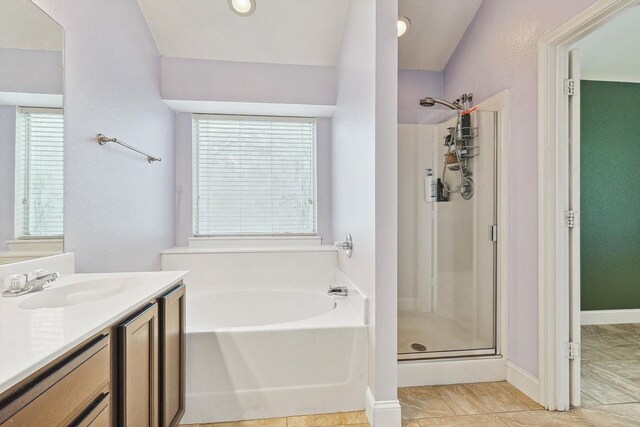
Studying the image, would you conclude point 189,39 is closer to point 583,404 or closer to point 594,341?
point 583,404

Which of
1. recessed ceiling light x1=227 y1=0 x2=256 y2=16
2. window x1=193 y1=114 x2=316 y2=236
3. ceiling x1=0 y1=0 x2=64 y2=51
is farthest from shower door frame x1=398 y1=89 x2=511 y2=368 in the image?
ceiling x1=0 y1=0 x2=64 y2=51

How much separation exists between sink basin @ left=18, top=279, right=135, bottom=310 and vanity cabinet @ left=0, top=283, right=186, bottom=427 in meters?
0.25

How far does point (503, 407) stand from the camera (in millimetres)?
1812

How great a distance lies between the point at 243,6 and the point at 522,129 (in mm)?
2083

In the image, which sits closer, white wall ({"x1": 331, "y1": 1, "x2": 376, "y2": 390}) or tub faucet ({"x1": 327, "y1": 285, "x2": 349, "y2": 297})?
white wall ({"x1": 331, "y1": 1, "x2": 376, "y2": 390})

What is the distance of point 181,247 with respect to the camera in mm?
2934

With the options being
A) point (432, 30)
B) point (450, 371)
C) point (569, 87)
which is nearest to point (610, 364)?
point (450, 371)

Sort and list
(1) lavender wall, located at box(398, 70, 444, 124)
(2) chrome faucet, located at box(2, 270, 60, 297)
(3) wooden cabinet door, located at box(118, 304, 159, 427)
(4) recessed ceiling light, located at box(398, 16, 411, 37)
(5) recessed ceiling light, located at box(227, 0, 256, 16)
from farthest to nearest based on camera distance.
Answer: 1. (1) lavender wall, located at box(398, 70, 444, 124)
2. (4) recessed ceiling light, located at box(398, 16, 411, 37)
3. (5) recessed ceiling light, located at box(227, 0, 256, 16)
4. (2) chrome faucet, located at box(2, 270, 60, 297)
5. (3) wooden cabinet door, located at box(118, 304, 159, 427)

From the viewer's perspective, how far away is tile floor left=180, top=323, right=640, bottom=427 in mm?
1692

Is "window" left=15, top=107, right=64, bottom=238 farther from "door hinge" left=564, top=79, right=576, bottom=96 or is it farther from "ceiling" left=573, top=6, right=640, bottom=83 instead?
"ceiling" left=573, top=6, right=640, bottom=83

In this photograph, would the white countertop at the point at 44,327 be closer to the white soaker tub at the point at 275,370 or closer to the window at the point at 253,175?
the white soaker tub at the point at 275,370

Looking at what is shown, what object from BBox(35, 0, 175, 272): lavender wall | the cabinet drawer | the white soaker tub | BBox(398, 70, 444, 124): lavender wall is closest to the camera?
the cabinet drawer

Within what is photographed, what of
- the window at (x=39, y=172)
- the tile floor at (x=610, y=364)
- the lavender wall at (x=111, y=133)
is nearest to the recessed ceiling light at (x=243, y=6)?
the lavender wall at (x=111, y=133)

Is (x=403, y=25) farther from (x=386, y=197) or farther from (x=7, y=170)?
(x=7, y=170)
